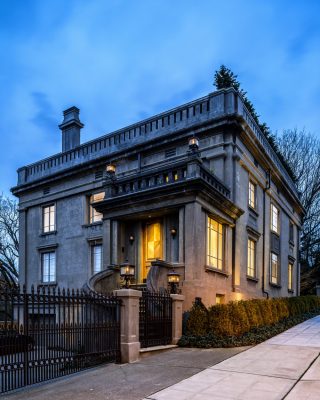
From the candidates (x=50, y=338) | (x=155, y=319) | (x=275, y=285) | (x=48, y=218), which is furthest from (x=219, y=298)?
(x=48, y=218)

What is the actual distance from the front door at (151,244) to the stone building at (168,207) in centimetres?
4

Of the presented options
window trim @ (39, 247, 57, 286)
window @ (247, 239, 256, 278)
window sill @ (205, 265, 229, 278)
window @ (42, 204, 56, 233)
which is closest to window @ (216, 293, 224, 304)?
window sill @ (205, 265, 229, 278)

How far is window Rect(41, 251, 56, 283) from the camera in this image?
2143 cm

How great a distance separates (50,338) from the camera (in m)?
8.15

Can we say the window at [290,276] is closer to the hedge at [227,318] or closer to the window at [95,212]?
the hedge at [227,318]

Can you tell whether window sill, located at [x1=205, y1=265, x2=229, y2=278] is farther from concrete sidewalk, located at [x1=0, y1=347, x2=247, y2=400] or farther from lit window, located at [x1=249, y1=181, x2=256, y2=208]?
lit window, located at [x1=249, y1=181, x2=256, y2=208]

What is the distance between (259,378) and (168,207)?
774 centimetres

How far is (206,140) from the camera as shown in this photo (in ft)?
54.0

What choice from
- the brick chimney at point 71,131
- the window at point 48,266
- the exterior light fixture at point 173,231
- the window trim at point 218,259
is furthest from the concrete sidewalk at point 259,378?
the brick chimney at point 71,131

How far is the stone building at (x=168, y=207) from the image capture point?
1420 centimetres

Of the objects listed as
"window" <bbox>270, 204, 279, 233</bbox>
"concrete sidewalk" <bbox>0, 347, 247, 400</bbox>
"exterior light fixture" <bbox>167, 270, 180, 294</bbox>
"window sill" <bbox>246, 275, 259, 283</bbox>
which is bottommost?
"concrete sidewalk" <bbox>0, 347, 247, 400</bbox>

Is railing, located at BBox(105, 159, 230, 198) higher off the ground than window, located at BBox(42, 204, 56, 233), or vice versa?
railing, located at BBox(105, 159, 230, 198)

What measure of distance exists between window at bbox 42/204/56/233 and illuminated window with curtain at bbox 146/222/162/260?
7841 mm

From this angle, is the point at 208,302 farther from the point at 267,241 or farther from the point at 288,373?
the point at 267,241
